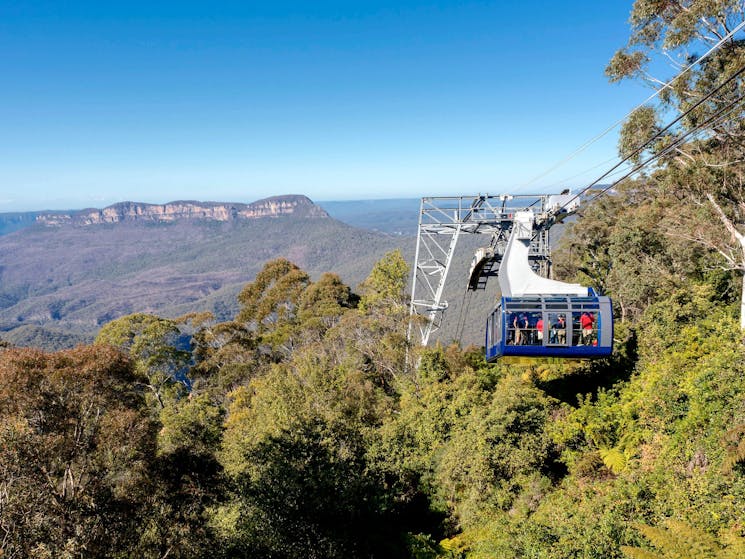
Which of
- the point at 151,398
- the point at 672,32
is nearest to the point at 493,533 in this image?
the point at 672,32

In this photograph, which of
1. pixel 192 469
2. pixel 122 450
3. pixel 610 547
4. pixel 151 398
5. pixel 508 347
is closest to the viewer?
pixel 610 547

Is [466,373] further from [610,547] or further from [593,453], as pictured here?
[610,547]

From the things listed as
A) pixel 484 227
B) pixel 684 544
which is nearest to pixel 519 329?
pixel 684 544

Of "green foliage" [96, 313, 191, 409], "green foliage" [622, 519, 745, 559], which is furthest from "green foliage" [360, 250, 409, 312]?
"green foliage" [622, 519, 745, 559]

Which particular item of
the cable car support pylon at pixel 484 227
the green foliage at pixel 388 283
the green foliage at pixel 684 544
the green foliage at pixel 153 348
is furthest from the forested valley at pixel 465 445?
the green foliage at pixel 388 283

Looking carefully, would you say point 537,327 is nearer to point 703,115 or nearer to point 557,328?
point 557,328

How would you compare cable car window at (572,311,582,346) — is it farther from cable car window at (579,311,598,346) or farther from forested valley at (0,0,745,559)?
forested valley at (0,0,745,559)
